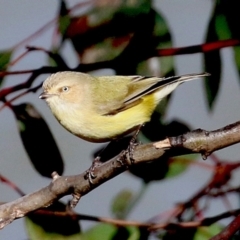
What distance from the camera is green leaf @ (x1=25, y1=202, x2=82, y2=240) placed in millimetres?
1597

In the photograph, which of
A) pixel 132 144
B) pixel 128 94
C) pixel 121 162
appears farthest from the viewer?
pixel 128 94

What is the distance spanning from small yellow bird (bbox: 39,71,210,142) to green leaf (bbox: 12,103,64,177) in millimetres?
248

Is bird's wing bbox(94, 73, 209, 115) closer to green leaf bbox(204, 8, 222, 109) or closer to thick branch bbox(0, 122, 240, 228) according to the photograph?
green leaf bbox(204, 8, 222, 109)

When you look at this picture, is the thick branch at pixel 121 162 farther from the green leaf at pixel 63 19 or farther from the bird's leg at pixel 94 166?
the green leaf at pixel 63 19

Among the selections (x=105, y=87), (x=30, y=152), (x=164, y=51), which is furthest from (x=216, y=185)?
(x=105, y=87)

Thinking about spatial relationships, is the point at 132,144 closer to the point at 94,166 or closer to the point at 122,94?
the point at 94,166

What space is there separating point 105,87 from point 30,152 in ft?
1.65

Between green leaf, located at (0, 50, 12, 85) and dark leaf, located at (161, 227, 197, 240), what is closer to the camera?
dark leaf, located at (161, 227, 197, 240)

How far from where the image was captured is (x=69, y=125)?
1945 mm

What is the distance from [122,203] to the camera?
6.27 ft

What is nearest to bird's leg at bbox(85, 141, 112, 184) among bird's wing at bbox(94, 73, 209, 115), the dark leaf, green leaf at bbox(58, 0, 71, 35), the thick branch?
the thick branch

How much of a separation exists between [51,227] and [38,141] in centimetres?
21

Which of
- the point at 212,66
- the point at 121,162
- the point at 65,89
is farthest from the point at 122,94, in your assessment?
the point at 121,162

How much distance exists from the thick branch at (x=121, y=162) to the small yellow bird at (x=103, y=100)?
21.6 inches
